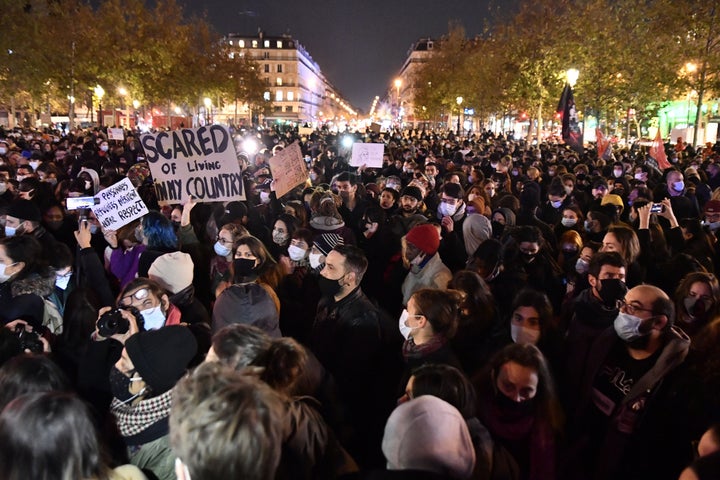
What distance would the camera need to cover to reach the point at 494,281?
543cm

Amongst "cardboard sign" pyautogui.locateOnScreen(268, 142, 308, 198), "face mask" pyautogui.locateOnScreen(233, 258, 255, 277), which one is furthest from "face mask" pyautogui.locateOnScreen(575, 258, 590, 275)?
"cardboard sign" pyautogui.locateOnScreen(268, 142, 308, 198)

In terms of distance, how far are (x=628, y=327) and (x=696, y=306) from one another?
43.2 inches

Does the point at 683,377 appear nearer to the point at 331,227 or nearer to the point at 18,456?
the point at 18,456

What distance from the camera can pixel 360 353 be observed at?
431cm

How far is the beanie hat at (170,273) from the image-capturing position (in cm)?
470

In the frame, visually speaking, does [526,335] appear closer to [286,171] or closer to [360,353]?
[360,353]

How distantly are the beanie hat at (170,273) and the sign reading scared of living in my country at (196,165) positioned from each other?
8.85 ft

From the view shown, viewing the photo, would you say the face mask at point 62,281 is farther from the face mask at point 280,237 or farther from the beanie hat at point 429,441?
the beanie hat at point 429,441

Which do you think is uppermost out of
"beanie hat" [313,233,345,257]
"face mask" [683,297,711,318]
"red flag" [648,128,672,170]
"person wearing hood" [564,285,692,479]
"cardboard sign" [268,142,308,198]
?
"red flag" [648,128,672,170]

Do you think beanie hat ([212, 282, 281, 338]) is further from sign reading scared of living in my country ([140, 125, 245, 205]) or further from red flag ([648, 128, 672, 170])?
red flag ([648, 128, 672, 170])

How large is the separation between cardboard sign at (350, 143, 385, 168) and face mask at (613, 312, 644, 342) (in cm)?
984

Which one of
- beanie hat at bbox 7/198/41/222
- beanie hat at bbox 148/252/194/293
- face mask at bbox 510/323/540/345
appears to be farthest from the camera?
beanie hat at bbox 7/198/41/222

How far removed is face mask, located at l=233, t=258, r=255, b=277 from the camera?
500 centimetres

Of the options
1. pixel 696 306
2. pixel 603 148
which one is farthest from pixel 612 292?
pixel 603 148
